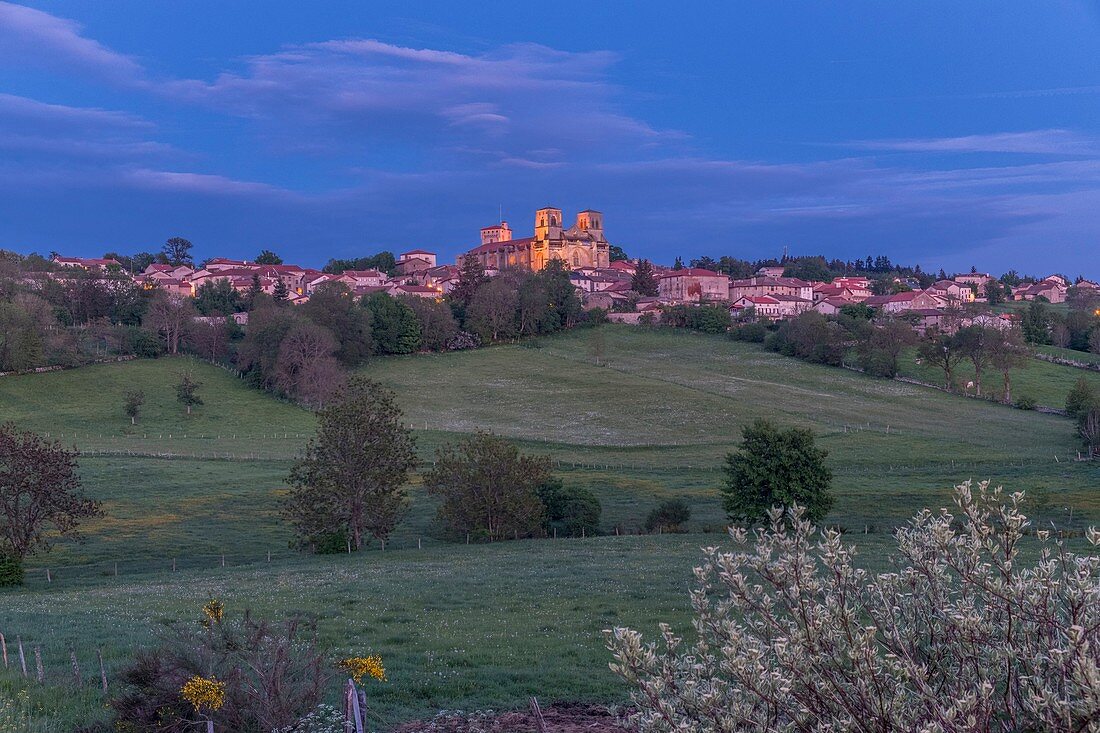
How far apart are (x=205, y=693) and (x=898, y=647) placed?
8.85m

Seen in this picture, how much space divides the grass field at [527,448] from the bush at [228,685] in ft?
4.16

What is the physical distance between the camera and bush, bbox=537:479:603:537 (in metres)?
43.3

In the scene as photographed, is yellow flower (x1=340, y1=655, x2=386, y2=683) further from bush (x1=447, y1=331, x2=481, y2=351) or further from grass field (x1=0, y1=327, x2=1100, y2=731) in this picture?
bush (x1=447, y1=331, x2=481, y2=351)

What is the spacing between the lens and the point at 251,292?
152 meters

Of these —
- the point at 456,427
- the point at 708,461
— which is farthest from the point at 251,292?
the point at 708,461

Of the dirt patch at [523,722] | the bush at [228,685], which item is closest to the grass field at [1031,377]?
the dirt patch at [523,722]

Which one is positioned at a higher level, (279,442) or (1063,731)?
(1063,731)

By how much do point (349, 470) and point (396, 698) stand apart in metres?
26.4

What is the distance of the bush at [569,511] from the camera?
4331cm

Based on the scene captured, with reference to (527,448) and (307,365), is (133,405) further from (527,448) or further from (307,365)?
(527,448)

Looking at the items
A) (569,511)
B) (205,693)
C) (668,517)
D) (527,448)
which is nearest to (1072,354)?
(527,448)

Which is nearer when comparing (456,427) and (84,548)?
(84,548)

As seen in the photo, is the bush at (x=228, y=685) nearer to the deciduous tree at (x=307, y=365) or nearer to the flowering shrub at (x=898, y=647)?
the flowering shrub at (x=898, y=647)

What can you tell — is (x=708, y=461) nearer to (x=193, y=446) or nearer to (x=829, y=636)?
(x=193, y=446)
